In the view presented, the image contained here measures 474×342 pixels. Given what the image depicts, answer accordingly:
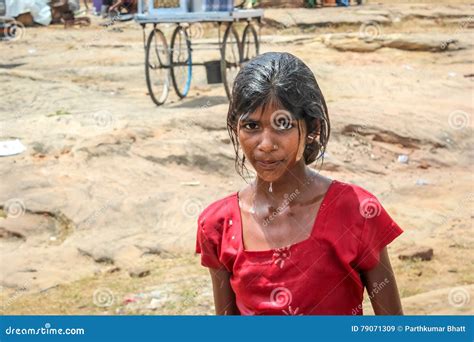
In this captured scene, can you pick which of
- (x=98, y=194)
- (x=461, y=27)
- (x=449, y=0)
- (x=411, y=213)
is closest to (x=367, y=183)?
(x=411, y=213)

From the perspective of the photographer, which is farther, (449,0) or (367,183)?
(449,0)

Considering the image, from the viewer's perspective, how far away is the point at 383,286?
1.97 metres

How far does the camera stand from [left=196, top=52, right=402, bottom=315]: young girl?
6.27 feet

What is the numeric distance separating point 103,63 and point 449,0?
25.2 feet

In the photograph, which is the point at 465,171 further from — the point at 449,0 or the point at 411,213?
the point at 449,0

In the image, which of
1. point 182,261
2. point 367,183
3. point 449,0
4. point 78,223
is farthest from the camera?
point 449,0

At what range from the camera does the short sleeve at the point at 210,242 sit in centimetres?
203

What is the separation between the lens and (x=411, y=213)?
21.5 ft

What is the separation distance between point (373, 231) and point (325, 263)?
0.40 ft

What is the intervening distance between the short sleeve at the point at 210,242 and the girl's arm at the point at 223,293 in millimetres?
19
